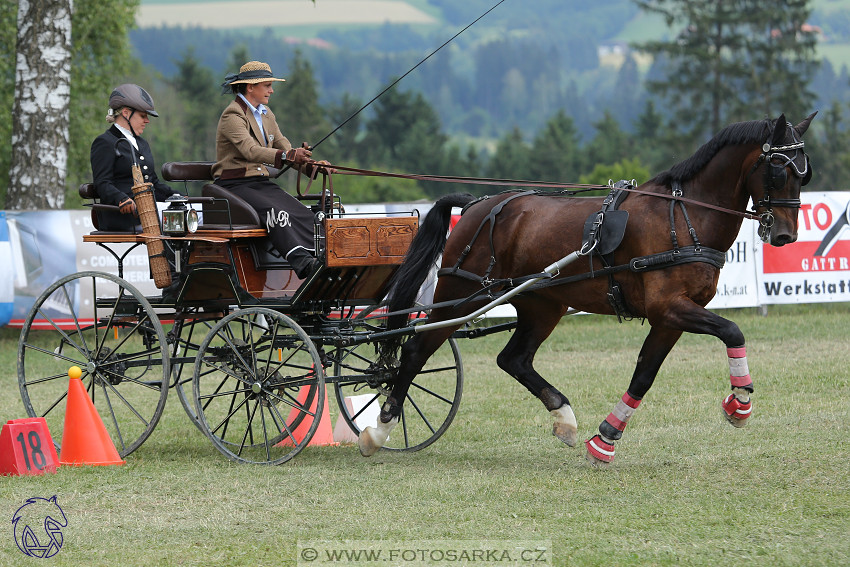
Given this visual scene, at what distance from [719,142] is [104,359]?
164 inches

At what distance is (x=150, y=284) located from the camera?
12.5 metres

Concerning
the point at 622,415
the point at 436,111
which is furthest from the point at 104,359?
the point at 436,111

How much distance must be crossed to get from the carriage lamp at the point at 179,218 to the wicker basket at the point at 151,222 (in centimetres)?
8

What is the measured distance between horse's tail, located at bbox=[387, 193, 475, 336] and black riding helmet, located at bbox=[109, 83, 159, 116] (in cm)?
196

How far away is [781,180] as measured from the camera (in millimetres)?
6000

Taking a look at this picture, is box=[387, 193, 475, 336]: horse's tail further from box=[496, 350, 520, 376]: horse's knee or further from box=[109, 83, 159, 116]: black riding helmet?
box=[109, 83, 159, 116]: black riding helmet

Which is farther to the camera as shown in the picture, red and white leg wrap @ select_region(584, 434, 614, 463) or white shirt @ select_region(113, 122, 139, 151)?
white shirt @ select_region(113, 122, 139, 151)

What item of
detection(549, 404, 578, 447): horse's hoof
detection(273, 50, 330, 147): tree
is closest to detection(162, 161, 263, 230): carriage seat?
detection(549, 404, 578, 447): horse's hoof

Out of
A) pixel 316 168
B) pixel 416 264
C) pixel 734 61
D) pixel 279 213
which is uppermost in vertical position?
pixel 734 61

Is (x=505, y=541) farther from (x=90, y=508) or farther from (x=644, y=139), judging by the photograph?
(x=644, y=139)

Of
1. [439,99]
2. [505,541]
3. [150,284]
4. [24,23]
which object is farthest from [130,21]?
[439,99]

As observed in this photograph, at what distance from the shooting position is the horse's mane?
6.14 m

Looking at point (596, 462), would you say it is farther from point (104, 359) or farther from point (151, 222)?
point (104, 359)

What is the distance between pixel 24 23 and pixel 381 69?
161 meters
